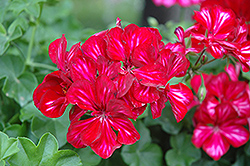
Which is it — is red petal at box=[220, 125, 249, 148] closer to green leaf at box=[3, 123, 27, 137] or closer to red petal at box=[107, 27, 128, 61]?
red petal at box=[107, 27, 128, 61]

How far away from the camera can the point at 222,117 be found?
2.57 ft

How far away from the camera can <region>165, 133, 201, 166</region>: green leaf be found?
32.4 inches

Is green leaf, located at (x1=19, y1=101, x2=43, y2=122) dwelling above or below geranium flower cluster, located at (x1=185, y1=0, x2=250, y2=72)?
below

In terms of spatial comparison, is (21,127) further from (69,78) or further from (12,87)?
(69,78)

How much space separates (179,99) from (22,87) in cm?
49

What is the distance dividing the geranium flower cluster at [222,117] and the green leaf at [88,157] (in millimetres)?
265

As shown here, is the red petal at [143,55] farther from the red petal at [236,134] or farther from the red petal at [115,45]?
the red petal at [236,134]

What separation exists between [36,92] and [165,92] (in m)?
0.24

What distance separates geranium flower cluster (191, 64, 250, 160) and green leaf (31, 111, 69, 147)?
0.34 m

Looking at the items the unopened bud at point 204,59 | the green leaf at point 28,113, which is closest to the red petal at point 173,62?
the unopened bud at point 204,59

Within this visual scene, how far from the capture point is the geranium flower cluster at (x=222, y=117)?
77 centimetres

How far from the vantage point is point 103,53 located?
1.76ft

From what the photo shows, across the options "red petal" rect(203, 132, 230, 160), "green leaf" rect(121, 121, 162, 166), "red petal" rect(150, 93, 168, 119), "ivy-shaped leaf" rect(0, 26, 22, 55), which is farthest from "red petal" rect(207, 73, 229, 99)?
"ivy-shaped leaf" rect(0, 26, 22, 55)

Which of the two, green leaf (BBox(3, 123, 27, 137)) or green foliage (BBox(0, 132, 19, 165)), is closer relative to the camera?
green foliage (BBox(0, 132, 19, 165))
